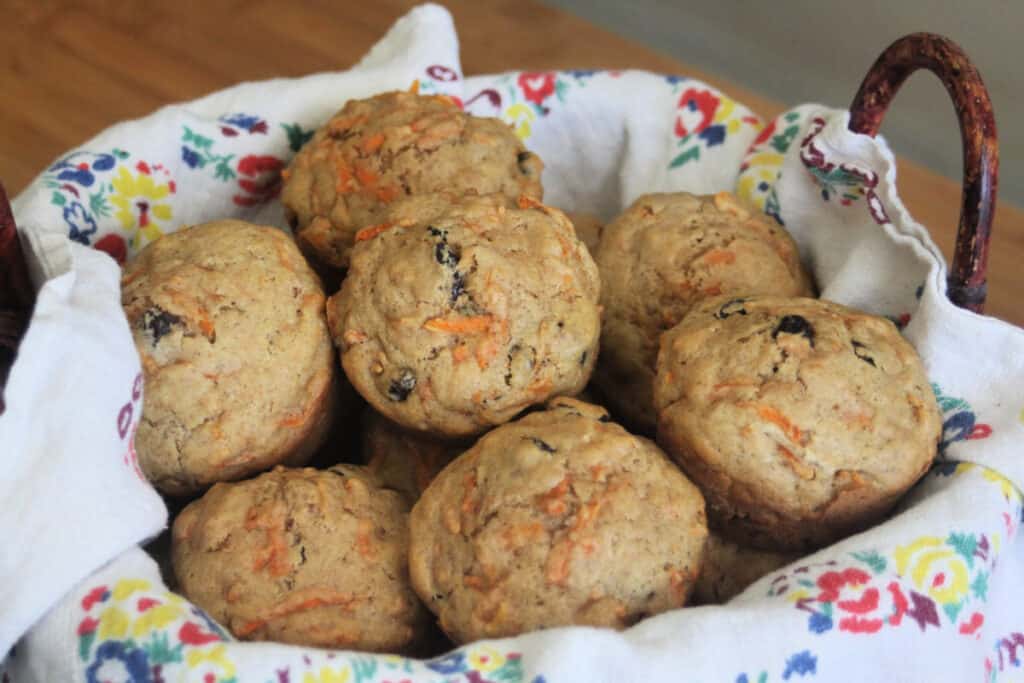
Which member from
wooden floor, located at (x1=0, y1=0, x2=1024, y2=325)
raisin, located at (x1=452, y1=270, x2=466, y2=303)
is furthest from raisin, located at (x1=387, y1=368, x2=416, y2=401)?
wooden floor, located at (x1=0, y1=0, x2=1024, y2=325)

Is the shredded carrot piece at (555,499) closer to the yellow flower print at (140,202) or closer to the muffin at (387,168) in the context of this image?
the muffin at (387,168)

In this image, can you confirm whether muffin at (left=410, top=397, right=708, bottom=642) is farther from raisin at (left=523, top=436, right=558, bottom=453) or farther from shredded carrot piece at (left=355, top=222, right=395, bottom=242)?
shredded carrot piece at (left=355, top=222, right=395, bottom=242)

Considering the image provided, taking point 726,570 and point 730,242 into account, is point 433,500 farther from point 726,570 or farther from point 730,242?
point 730,242

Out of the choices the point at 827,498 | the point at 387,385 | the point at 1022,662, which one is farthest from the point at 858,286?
the point at 387,385

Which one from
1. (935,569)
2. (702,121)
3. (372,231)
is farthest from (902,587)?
(702,121)

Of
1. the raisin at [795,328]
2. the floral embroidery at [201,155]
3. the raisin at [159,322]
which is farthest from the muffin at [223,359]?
the raisin at [795,328]
